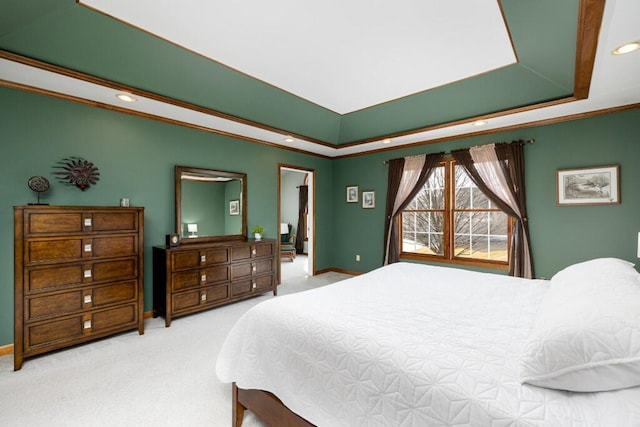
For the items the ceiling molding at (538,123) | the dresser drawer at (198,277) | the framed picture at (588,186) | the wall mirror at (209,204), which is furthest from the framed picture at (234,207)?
the framed picture at (588,186)

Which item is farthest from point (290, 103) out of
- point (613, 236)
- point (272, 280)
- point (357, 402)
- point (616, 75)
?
point (613, 236)

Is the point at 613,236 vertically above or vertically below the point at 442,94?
below

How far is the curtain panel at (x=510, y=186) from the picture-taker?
3890 millimetres

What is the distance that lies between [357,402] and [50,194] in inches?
136

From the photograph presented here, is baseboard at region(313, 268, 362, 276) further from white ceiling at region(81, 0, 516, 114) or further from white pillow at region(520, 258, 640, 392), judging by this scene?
white pillow at region(520, 258, 640, 392)

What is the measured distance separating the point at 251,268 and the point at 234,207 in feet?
3.26

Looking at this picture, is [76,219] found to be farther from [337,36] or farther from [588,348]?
[588,348]

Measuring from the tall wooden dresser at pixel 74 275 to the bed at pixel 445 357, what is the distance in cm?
187

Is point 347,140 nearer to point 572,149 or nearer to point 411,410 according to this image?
point 572,149

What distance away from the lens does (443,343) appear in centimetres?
126

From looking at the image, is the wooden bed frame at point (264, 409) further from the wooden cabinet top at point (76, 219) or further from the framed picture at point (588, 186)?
the framed picture at point (588, 186)

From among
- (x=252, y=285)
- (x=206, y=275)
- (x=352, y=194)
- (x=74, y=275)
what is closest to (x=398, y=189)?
(x=352, y=194)

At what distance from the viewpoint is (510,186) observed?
3.98 m

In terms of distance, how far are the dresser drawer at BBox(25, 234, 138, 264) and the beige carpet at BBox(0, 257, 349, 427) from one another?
884 millimetres
